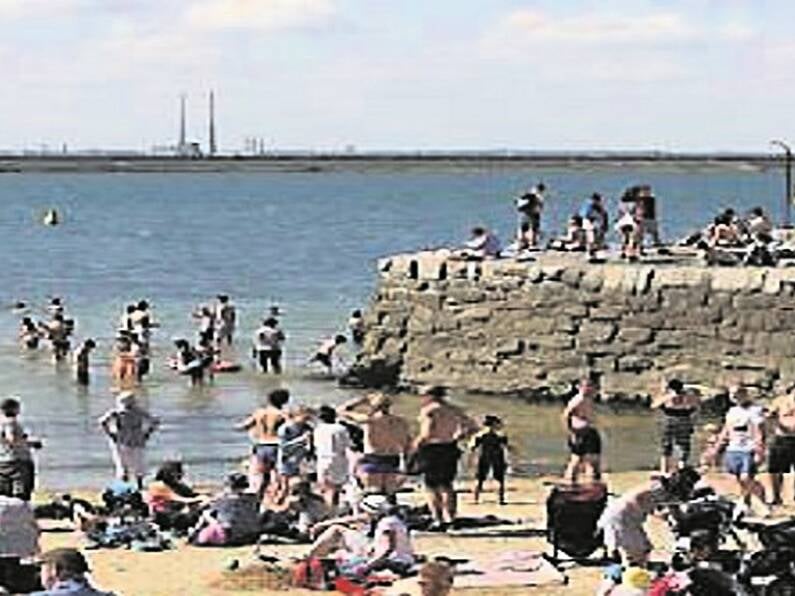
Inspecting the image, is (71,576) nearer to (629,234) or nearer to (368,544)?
(368,544)

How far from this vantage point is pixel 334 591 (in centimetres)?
1403

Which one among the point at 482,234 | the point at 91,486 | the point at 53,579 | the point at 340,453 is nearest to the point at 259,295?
the point at 482,234

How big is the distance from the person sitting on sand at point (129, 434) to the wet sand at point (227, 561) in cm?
125

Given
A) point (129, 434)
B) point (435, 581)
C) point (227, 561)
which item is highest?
point (435, 581)

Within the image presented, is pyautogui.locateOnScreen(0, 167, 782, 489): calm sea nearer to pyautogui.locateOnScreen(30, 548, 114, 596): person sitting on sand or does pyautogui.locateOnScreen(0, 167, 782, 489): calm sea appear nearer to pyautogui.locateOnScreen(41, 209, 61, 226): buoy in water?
pyautogui.locateOnScreen(41, 209, 61, 226): buoy in water

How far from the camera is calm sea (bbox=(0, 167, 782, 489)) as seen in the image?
2544 centimetres

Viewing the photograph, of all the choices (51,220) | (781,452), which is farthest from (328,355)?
(51,220)

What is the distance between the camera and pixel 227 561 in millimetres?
15180

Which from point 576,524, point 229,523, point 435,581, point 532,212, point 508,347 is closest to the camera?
point 435,581

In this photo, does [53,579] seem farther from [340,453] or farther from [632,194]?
[632,194]

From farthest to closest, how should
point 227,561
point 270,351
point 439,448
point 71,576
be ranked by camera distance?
point 270,351, point 439,448, point 227,561, point 71,576

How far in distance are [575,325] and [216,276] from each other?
38469 mm

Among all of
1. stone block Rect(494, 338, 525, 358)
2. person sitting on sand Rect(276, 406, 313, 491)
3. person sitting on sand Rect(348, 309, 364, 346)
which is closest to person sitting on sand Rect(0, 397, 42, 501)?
person sitting on sand Rect(276, 406, 313, 491)

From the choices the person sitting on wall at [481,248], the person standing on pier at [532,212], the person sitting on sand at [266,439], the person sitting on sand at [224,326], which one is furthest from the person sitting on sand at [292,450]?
the person sitting on sand at [224,326]
